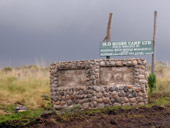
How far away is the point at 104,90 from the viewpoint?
Answer: 12305mm

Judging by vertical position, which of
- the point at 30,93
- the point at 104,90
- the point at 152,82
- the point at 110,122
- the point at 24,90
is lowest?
the point at 110,122

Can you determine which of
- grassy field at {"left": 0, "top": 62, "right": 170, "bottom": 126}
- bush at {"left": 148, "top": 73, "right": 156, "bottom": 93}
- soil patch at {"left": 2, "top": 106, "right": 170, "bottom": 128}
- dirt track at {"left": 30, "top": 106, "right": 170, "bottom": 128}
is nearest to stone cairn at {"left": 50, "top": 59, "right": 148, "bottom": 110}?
grassy field at {"left": 0, "top": 62, "right": 170, "bottom": 126}

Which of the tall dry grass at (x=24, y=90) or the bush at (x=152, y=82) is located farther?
the bush at (x=152, y=82)

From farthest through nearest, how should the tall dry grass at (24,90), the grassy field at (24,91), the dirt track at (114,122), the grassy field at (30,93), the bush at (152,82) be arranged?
the bush at (152,82) → the tall dry grass at (24,90) → the grassy field at (24,91) → the grassy field at (30,93) → the dirt track at (114,122)

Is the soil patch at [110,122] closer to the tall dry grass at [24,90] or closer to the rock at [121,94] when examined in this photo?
the rock at [121,94]

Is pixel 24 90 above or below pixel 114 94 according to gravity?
below

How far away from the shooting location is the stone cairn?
40.4ft

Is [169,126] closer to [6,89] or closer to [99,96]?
[99,96]

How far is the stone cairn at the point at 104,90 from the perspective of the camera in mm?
12328

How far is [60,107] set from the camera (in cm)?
1338

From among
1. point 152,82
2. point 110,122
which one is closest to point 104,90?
point 110,122

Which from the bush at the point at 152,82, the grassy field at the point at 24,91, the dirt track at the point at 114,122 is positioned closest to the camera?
the dirt track at the point at 114,122

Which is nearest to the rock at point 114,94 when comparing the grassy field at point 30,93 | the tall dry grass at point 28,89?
the grassy field at point 30,93

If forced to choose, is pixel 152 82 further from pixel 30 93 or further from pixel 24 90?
pixel 24 90
